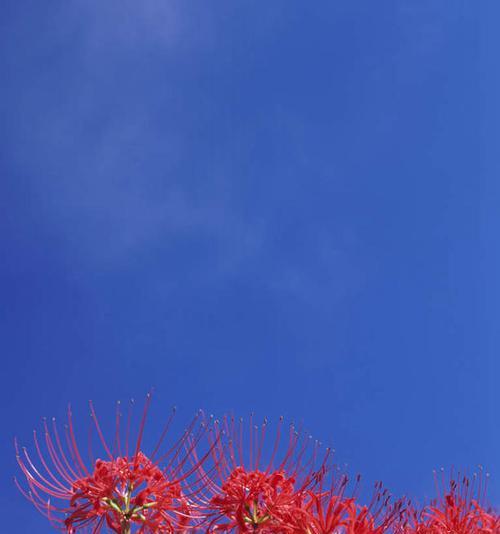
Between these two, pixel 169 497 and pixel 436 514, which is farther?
pixel 436 514

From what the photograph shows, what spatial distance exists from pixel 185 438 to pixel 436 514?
11.9 ft

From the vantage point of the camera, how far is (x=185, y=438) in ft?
21.7

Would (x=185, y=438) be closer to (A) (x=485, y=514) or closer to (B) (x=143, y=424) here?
(B) (x=143, y=424)

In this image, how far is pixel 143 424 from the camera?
22.3 ft

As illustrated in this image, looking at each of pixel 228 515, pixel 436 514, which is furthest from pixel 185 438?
pixel 436 514

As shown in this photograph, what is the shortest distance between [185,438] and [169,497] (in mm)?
715

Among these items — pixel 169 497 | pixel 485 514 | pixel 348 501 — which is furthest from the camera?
pixel 485 514

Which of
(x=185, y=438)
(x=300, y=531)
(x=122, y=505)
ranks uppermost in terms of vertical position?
(x=185, y=438)

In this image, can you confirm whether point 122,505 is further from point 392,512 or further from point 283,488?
point 392,512

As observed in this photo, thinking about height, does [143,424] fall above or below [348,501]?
above

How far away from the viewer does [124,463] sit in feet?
22.0

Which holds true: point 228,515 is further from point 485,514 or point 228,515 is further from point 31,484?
point 485,514

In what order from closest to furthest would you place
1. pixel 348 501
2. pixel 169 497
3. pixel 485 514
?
pixel 348 501 → pixel 169 497 → pixel 485 514

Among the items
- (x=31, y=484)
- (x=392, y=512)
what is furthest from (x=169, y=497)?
(x=392, y=512)
